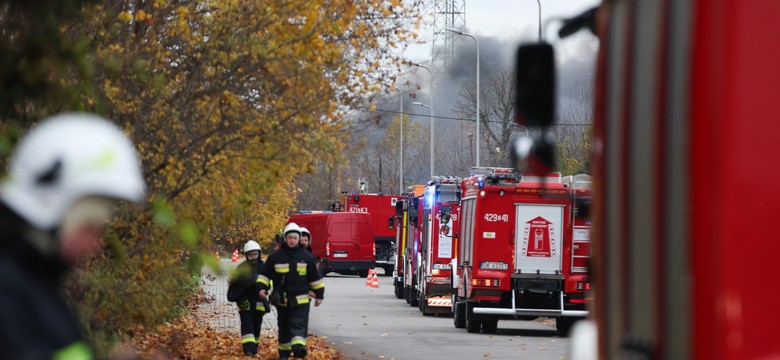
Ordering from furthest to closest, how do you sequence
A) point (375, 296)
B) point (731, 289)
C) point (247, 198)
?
1. point (375, 296)
2. point (247, 198)
3. point (731, 289)

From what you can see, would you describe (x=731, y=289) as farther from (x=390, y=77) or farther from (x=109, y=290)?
(x=390, y=77)

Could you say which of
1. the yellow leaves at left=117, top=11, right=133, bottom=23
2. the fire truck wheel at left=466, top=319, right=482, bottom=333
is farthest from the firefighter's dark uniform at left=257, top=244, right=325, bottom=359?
the fire truck wheel at left=466, top=319, right=482, bottom=333

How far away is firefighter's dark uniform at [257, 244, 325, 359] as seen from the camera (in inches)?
663

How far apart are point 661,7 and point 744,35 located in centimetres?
33

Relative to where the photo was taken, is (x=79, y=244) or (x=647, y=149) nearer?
(x=79, y=244)

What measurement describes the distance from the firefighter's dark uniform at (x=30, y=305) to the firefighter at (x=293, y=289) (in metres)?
13.9

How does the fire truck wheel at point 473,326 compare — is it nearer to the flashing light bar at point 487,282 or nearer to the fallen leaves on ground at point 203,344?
the flashing light bar at point 487,282

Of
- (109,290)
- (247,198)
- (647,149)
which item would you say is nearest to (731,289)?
(647,149)

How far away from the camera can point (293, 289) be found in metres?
17.0

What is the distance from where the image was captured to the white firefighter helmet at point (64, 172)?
2.85m

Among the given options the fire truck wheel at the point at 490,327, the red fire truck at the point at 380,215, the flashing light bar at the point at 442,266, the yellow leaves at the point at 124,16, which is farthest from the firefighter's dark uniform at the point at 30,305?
the red fire truck at the point at 380,215

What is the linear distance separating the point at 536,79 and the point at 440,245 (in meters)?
24.6

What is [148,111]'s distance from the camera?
43.4ft

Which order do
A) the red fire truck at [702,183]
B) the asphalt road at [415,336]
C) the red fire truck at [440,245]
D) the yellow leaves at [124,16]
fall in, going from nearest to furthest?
the red fire truck at [702,183] < the yellow leaves at [124,16] < the asphalt road at [415,336] < the red fire truck at [440,245]
